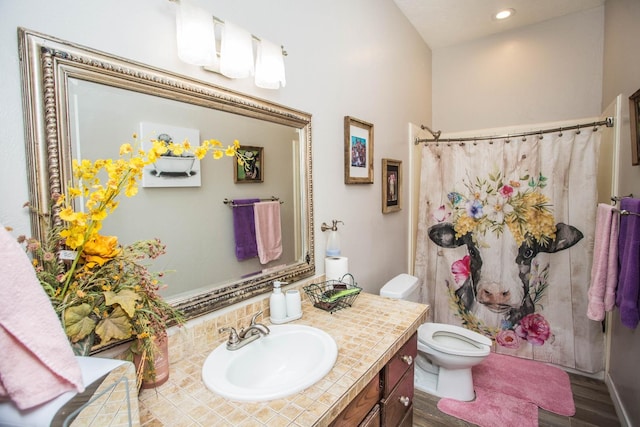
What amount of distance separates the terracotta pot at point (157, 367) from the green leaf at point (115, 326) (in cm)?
12

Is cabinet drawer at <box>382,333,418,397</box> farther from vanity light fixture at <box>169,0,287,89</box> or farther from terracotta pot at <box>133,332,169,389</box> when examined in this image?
vanity light fixture at <box>169,0,287,89</box>

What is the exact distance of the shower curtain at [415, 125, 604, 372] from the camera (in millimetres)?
2350

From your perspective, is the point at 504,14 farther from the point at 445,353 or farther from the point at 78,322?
the point at 78,322

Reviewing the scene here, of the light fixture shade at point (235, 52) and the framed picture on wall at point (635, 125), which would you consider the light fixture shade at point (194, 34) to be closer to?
the light fixture shade at point (235, 52)

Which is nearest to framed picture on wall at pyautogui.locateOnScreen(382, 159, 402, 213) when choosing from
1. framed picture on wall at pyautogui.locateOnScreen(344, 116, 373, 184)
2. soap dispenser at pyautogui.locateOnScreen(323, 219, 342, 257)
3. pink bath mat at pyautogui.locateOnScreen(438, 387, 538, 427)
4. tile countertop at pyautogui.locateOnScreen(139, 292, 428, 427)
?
framed picture on wall at pyautogui.locateOnScreen(344, 116, 373, 184)

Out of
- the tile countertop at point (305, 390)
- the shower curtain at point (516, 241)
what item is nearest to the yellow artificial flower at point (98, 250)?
the tile countertop at point (305, 390)

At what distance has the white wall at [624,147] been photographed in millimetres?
1735

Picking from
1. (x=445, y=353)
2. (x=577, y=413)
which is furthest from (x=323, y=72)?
(x=577, y=413)

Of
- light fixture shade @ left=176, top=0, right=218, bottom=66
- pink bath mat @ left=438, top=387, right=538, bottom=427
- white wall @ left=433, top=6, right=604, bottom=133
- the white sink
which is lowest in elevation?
pink bath mat @ left=438, top=387, right=538, bottom=427

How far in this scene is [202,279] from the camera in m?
1.15

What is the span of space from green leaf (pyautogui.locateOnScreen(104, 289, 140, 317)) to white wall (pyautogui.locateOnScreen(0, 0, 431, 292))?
270mm

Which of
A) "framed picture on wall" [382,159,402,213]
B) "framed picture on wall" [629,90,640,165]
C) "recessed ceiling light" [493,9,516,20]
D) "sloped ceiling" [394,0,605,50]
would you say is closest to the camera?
"framed picture on wall" [629,90,640,165]

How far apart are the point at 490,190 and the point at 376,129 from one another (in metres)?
1.15

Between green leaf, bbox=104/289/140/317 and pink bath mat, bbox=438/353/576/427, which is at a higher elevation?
green leaf, bbox=104/289/140/317
